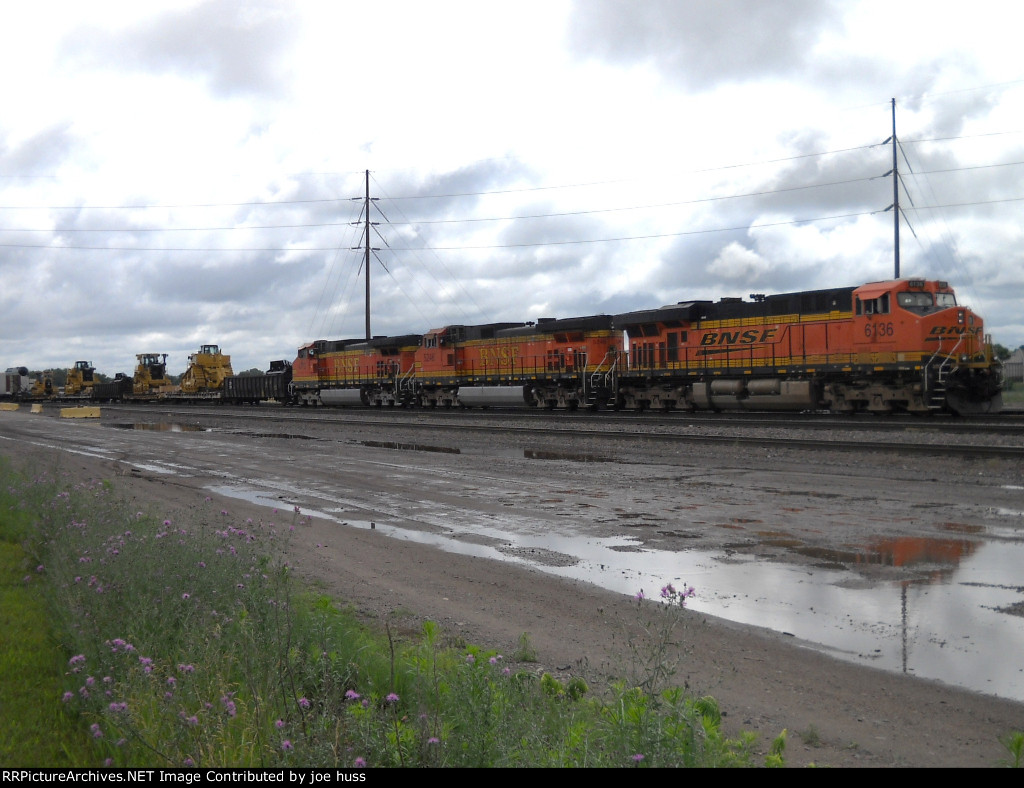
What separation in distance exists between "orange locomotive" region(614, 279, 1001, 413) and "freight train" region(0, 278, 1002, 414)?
0.12 ft

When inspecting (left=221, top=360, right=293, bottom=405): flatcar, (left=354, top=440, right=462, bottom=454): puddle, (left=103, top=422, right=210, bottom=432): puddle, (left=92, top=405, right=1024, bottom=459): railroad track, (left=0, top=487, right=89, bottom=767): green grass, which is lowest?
(left=0, top=487, right=89, bottom=767): green grass

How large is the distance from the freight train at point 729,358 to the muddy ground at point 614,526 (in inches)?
329

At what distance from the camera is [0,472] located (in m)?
13.7

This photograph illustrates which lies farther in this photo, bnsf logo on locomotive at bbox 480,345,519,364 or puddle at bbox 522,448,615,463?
bnsf logo on locomotive at bbox 480,345,519,364

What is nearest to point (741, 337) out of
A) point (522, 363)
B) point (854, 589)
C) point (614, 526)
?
point (522, 363)

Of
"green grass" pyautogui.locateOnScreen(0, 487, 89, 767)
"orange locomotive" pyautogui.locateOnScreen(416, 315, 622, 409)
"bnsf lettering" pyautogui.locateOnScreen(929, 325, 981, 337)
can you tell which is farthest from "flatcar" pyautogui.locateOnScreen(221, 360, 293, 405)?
"green grass" pyautogui.locateOnScreen(0, 487, 89, 767)

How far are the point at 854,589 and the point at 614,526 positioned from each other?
12.1 feet

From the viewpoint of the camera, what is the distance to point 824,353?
80.3 ft

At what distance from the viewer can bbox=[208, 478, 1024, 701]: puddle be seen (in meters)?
5.25

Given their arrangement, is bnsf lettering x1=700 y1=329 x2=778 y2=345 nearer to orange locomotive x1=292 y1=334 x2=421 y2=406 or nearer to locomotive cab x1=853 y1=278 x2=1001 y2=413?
locomotive cab x1=853 y1=278 x2=1001 y2=413

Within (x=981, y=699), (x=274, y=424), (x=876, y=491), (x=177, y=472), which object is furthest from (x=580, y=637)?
(x=274, y=424)

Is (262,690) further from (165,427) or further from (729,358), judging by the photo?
(165,427)
